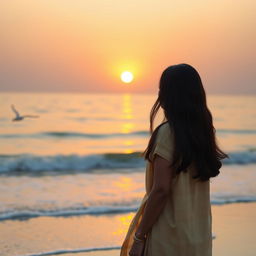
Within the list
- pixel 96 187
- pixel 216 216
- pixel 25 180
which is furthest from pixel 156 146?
pixel 25 180

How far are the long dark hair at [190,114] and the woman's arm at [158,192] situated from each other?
5cm

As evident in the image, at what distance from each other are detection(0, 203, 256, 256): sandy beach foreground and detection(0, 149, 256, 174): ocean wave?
7.40m

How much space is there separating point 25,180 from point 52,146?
10286 mm

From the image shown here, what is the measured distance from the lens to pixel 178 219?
2352 millimetres

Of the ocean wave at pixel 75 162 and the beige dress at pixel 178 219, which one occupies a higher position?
the ocean wave at pixel 75 162

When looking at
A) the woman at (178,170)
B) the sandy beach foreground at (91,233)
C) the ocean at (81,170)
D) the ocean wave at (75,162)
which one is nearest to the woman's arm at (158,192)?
the woman at (178,170)

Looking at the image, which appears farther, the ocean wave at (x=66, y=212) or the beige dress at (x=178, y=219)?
the ocean wave at (x=66, y=212)

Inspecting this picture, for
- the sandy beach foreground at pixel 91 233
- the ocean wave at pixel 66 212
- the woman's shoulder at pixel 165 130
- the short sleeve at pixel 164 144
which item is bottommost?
the sandy beach foreground at pixel 91 233

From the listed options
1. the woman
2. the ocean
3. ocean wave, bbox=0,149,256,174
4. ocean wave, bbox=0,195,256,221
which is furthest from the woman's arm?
ocean wave, bbox=0,149,256,174

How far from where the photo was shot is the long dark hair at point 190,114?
2348mm

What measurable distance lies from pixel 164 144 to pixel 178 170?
120 millimetres

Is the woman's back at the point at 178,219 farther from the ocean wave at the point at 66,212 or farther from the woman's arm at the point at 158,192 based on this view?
the ocean wave at the point at 66,212

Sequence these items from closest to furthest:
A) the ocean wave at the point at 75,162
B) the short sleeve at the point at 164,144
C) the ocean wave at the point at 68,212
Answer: the short sleeve at the point at 164,144, the ocean wave at the point at 68,212, the ocean wave at the point at 75,162

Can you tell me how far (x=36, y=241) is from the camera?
6805 mm
